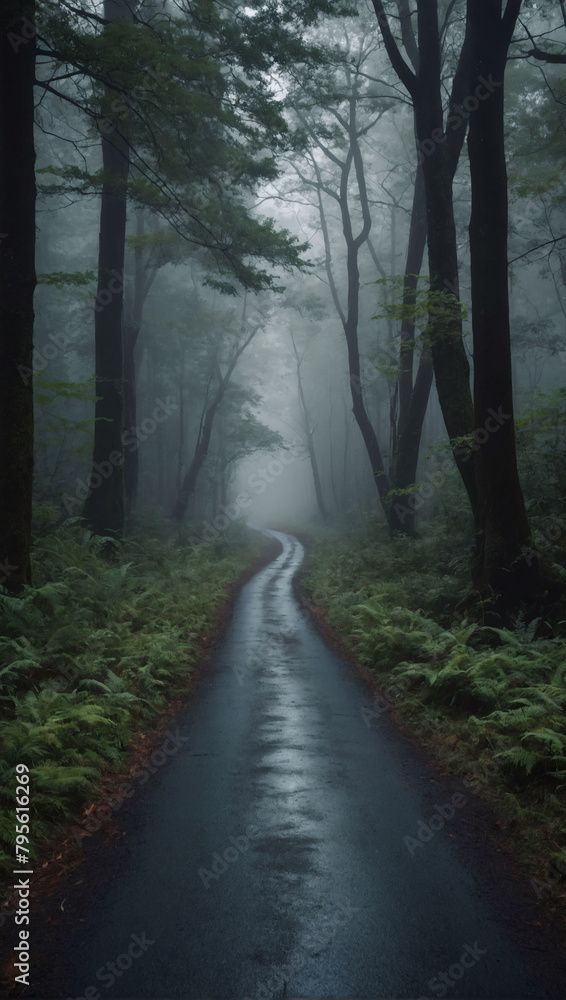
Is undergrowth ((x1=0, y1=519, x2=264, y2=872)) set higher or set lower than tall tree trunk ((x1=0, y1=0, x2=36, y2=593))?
lower

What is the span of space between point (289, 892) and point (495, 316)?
7759 mm

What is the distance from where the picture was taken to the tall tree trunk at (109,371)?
1445 cm

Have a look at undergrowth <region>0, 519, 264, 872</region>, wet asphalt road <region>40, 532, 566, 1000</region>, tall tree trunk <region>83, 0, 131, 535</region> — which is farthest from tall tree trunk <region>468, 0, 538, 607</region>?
tall tree trunk <region>83, 0, 131, 535</region>

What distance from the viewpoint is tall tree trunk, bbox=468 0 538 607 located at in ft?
27.9

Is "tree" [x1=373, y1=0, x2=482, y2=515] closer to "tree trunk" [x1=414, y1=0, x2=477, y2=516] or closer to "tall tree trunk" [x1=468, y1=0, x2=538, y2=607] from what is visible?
"tree trunk" [x1=414, y1=0, x2=477, y2=516]

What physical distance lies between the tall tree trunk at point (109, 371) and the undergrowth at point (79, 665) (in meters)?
0.92

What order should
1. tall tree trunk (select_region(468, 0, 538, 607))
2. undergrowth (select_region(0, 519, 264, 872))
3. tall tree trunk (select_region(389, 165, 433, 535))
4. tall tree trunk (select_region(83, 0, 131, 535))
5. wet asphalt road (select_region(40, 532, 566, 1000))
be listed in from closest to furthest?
1. wet asphalt road (select_region(40, 532, 566, 1000))
2. undergrowth (select_region(0, 519, 264, 872))
3. tall tree trunk (select_region(468, 0, 538, 607))
4. tall tree trunk (select_region(83, 0, 131, 535))
5. tall tree trunk (select_region(389, 165, 433, 535))

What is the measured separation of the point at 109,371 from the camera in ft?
48.6

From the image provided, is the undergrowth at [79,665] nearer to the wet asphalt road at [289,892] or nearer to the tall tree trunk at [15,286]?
the wet asphalt road at [289,892]

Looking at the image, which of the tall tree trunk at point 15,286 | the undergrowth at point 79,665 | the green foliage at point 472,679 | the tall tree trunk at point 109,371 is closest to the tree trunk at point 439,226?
the green foliage at point 472,679

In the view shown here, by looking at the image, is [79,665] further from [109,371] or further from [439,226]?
[439,226]

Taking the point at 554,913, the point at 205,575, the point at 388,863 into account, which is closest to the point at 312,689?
the point at 388,863

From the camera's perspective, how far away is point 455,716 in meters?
6.82

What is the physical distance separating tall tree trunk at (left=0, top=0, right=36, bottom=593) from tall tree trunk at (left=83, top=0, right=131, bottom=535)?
19.1ft
